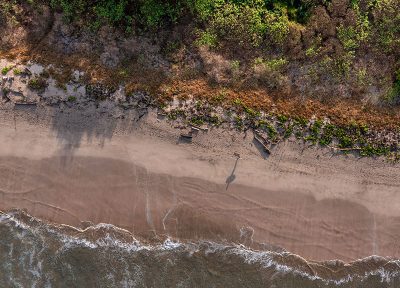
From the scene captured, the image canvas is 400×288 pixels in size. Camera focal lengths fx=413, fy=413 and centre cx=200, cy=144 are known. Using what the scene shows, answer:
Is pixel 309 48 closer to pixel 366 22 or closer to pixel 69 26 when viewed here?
pixel 366 22

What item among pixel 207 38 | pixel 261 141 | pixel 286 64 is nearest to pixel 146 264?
pixel 261 141

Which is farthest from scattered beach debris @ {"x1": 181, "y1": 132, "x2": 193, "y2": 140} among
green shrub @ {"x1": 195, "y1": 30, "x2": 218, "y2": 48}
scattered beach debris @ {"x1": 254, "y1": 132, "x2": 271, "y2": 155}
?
green shrub @ {"x1": 195, "y1": 30, "x2": 218, "y2": 48}

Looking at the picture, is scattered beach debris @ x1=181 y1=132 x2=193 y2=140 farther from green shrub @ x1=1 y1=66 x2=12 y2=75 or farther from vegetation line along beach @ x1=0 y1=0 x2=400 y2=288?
green shrub @ x1=1 y1=66 x2=12 y2=75

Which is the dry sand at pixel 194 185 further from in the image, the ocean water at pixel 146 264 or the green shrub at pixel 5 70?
the green shrub at pixel 5 70

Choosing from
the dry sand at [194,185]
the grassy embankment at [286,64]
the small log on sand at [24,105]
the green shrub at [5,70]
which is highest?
the grassy embankment at [286,64]

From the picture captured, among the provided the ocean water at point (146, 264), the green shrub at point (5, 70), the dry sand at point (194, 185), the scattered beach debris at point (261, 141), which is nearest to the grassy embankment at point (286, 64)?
the scattered beach debris at point (261, 141)
